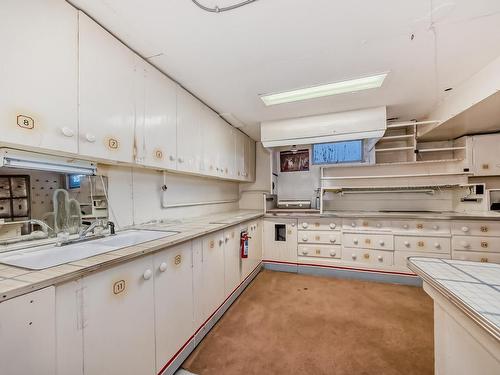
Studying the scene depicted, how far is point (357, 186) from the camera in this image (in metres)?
3.32

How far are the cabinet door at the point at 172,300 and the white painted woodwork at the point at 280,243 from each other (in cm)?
187

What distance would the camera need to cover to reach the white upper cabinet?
1602mm

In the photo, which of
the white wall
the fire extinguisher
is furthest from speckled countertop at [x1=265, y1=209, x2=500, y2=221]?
the white wall

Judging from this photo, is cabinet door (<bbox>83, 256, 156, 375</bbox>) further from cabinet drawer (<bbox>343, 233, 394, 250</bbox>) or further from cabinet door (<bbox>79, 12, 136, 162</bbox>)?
cabinet drawer (<bbox>343, 233, 394, 250</bbox>)

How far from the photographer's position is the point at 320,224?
9.89 ft

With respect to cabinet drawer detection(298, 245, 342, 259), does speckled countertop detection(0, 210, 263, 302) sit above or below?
above

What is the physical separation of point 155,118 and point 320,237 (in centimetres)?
252

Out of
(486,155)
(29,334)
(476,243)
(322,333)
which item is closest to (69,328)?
(29,334)

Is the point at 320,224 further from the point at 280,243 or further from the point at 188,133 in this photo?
the point at 188,133

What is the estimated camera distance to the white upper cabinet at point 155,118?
1.60 meters

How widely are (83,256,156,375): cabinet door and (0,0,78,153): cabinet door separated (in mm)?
720

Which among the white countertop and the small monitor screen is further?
the small monitor screen

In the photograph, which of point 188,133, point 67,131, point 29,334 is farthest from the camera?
point 188,133

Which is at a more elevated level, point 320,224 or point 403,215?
point 403,215
